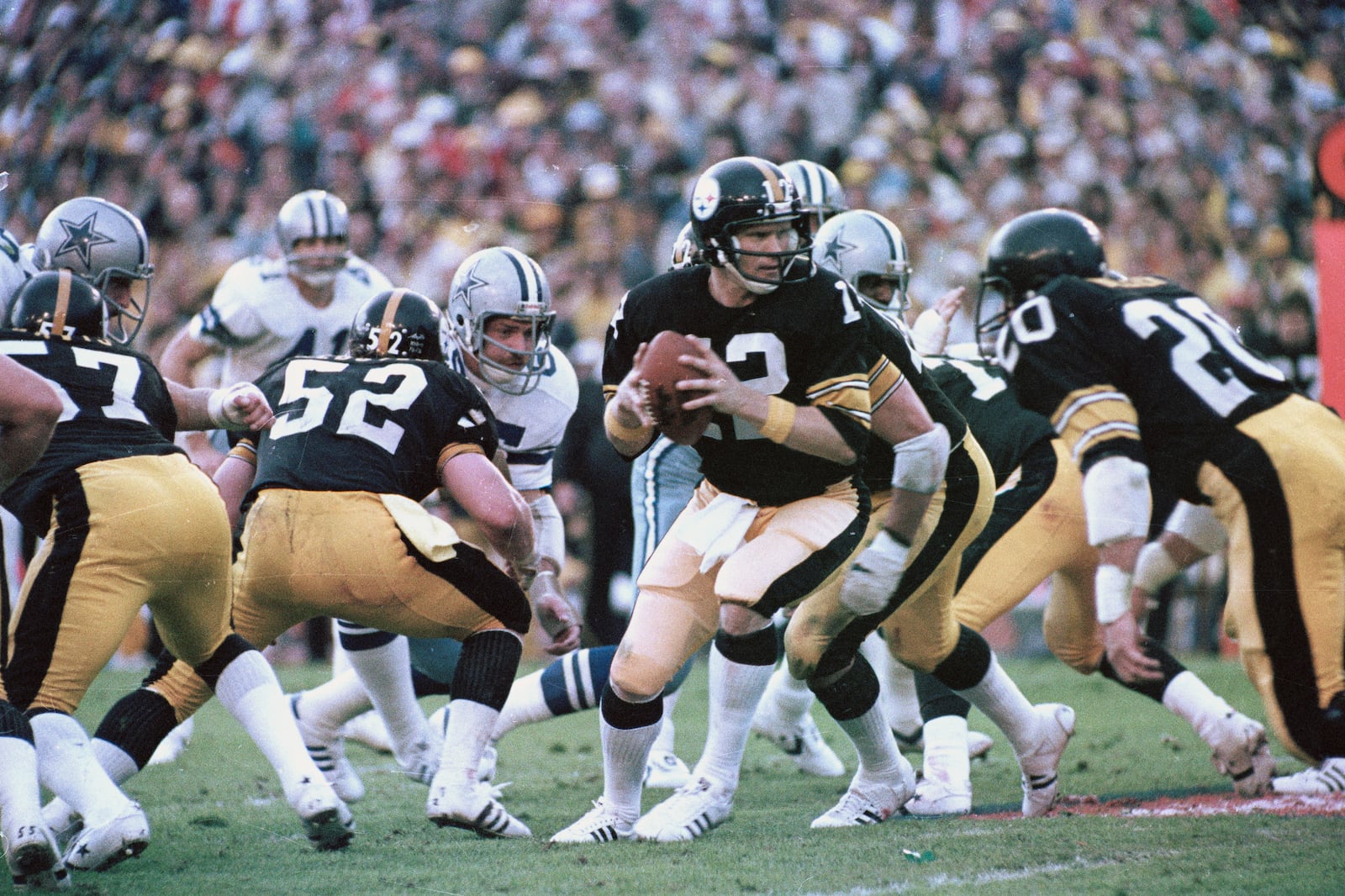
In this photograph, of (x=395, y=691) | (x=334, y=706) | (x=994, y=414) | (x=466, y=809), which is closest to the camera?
(x=466, y=809)

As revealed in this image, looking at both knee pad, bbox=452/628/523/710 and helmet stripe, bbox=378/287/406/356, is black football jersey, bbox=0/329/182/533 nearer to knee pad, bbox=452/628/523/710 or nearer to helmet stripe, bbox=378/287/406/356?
helmet stripe, bbox=378/287/406/356

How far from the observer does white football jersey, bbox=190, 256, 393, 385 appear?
16.8ft

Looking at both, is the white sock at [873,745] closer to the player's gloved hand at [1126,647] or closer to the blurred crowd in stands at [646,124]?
the player's gloved hand at [1126,647]

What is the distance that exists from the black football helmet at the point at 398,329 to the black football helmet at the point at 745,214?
826 millimetres

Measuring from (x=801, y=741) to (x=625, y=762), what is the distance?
4.74ft

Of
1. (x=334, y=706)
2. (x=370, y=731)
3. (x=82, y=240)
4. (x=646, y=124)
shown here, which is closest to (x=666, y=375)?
(x=334, y=706)

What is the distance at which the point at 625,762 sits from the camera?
10.7 ft

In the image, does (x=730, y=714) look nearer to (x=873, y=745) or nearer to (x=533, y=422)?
(x=873, y=745)

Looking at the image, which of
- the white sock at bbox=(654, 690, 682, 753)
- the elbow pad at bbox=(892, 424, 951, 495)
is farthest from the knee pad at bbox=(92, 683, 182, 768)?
the elbow pad at bbox=(892, 424, 951, 495)

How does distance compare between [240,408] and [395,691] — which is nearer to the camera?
[240,408]

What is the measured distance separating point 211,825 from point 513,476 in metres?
1.31

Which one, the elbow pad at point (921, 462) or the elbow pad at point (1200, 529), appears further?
the elbow pad at point (1200, 529)

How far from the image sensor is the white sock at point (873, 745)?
3.56 meters

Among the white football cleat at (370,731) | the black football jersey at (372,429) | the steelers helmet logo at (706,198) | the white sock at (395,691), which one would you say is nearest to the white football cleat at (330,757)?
the white sock at (395,691)
